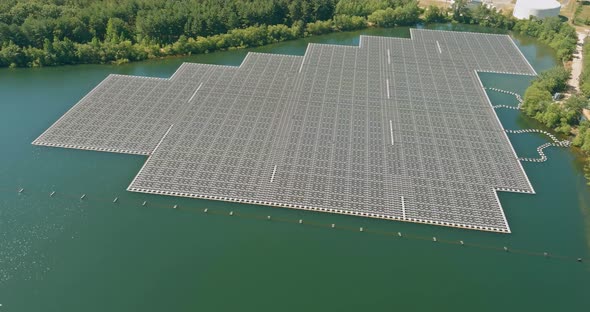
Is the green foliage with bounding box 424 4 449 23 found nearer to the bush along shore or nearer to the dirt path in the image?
the bush along shore

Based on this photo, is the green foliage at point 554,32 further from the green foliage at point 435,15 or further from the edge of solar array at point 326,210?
the edge of solar array at point 326,210

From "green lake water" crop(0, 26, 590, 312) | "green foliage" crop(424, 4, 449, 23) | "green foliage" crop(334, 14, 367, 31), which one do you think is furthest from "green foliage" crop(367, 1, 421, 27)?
"green lake water" crop(0, 26, 590, 312)

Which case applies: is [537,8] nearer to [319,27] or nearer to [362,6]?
[362,6]

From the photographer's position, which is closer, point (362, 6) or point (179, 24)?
point (179, 24)

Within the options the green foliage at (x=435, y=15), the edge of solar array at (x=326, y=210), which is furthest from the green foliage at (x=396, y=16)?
the edge of solar array at (x=326, y=210)

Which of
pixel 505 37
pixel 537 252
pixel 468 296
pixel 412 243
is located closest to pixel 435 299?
pixel 468 296

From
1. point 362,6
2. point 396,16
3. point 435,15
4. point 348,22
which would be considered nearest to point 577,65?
point 435,15

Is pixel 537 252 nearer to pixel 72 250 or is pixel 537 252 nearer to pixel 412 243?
pixel 412 243
